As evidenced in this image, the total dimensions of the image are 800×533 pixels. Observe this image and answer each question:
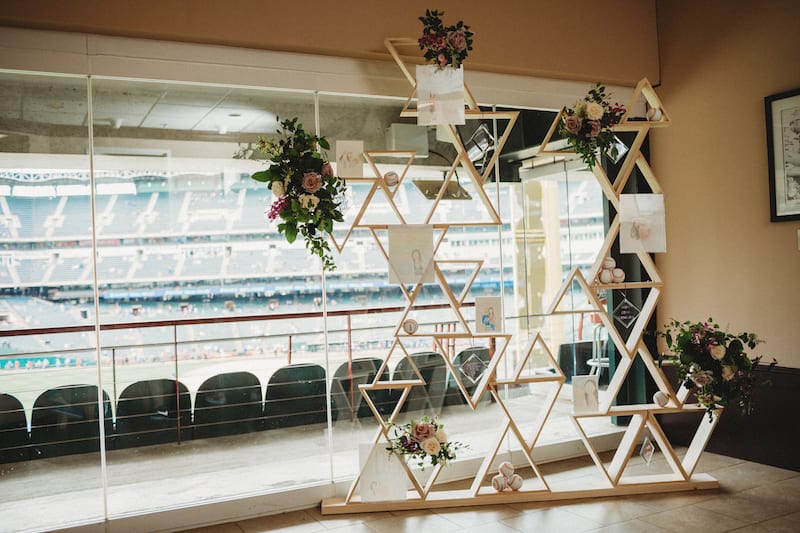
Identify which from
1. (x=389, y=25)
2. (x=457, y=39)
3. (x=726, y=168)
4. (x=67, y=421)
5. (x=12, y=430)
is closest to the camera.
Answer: (x=12, y=430)

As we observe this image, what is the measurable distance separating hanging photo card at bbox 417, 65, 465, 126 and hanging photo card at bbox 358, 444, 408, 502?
170cm

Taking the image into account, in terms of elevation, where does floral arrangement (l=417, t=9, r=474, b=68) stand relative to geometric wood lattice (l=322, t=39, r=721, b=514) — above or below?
above

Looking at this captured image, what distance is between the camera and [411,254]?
369cm

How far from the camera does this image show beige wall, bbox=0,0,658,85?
3.31 meters

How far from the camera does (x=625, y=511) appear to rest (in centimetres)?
353

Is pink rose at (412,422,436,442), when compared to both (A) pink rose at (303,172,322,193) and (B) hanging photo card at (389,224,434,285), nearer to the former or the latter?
(B) hanging photo card at (389,224,434,285)

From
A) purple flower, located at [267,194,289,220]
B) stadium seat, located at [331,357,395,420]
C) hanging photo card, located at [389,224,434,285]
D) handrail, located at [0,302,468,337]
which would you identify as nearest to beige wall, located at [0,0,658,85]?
purple flower, located at [267,194,289,220]

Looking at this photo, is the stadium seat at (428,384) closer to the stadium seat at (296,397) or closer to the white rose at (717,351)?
the stadium seat at (296,397)

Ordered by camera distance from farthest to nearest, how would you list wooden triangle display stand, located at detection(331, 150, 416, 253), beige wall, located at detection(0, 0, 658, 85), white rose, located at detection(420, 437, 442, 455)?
wooden triangle display stand, located at detection(331, 150, 416, 253) → white rose, located at detection(420, 437, 442, 455) → beige wall, located at detection(0, 0, 658, 85)

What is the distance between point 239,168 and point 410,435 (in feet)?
5.35

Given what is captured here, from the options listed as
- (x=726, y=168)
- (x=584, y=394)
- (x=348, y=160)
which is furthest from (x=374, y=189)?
(x=726, y=168)

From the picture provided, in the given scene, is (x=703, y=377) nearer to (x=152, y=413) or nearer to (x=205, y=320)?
(x=205, y=320)

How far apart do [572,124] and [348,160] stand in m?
1.19

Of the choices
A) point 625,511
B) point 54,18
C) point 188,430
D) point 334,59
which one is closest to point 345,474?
point 188,430
